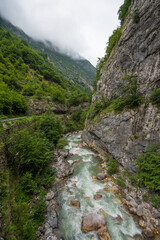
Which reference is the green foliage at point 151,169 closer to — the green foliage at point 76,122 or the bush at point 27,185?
the bush at point 27,185

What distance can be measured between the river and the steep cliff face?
12.1ft

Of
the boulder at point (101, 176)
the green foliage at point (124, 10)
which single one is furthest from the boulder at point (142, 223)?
the green foliage at point (124, 10)

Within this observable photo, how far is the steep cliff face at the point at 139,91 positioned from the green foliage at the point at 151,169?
1169mm

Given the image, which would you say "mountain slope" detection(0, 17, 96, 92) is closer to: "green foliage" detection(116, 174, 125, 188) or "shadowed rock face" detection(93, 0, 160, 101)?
"shadowed rock face" detection(93, 0, 160, 101)

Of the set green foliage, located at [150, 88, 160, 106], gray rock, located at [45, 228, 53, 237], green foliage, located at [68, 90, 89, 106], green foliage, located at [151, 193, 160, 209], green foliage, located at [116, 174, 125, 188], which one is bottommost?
gray rock, located at [45, 228, 53, 237]

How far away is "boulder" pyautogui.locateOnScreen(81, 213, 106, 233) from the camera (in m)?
6.07

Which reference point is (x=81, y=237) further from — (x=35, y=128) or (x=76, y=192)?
(x=35, y=128)

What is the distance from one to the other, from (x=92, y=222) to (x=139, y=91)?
13151 mm

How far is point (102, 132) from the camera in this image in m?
15.0

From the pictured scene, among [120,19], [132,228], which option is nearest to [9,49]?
[120,19]

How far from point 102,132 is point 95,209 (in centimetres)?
955

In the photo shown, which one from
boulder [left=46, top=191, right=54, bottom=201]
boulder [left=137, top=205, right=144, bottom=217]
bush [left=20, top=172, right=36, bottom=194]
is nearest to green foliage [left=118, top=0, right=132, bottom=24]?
boulder [left=137, top=205, right=144, bottom=217]

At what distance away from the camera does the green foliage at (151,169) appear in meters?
6.34

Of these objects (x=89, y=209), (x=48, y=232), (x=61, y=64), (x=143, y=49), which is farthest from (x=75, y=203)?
(x=61, y=64)
